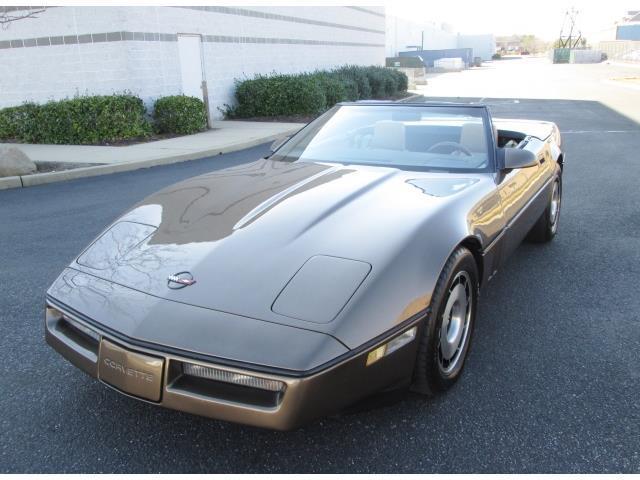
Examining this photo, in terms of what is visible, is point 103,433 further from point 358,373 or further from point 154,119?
point 154,119

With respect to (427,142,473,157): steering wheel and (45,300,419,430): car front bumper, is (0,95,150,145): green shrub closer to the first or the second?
(427,142,473,157): steering wheel

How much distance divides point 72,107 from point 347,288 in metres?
10.9

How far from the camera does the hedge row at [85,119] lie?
11.1 metres

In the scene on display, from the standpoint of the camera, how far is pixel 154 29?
1239 cm

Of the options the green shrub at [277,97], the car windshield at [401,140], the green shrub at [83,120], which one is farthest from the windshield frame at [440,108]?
the green shrub at [277,97]

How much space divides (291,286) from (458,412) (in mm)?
1007

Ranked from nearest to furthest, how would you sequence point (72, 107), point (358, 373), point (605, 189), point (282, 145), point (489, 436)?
1. point (358, 373)
2. point (489, 436)
3. point (282, 145)
4. point (605, 189)
5. point (72, 107)

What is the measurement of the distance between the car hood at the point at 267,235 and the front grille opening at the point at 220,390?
0.25 metres

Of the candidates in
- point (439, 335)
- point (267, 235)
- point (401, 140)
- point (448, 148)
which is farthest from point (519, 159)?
point (267, 235)

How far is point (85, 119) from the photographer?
36.7 feet

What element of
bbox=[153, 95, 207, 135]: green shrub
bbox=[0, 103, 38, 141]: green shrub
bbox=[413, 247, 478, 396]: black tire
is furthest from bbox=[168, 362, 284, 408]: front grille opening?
bbox=[0, 103, 38, 141]: green shrub

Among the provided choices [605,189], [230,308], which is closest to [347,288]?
[230,308]

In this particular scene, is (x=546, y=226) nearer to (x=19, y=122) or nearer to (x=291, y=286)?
(x=291, y=286)

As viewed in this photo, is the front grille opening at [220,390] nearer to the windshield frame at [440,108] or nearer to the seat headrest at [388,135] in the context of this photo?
the windshield frame at [440,108]
